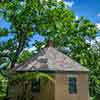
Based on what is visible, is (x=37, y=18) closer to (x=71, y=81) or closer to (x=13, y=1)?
(x=13, y=1)

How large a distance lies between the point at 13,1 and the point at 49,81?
11671mm

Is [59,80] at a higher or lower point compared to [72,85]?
higher

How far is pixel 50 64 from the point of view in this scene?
77.7 ft

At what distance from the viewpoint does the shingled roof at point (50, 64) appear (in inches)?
915

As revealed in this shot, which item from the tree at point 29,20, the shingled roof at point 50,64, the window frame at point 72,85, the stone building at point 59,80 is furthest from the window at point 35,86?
the tree at point 29,20

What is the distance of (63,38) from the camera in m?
35.0

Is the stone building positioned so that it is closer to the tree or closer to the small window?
the small window

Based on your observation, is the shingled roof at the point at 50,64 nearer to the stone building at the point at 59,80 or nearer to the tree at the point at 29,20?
the stone building at the point at 59,80

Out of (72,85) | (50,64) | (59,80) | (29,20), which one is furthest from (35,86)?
(29,20)

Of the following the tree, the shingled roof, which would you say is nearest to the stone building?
the shingled roof

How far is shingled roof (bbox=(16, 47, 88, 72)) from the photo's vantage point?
23250 mm

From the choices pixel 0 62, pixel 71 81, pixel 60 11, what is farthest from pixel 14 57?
pixel 71 81

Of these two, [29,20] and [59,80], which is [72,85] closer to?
[59,80]

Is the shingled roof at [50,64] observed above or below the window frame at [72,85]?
above
